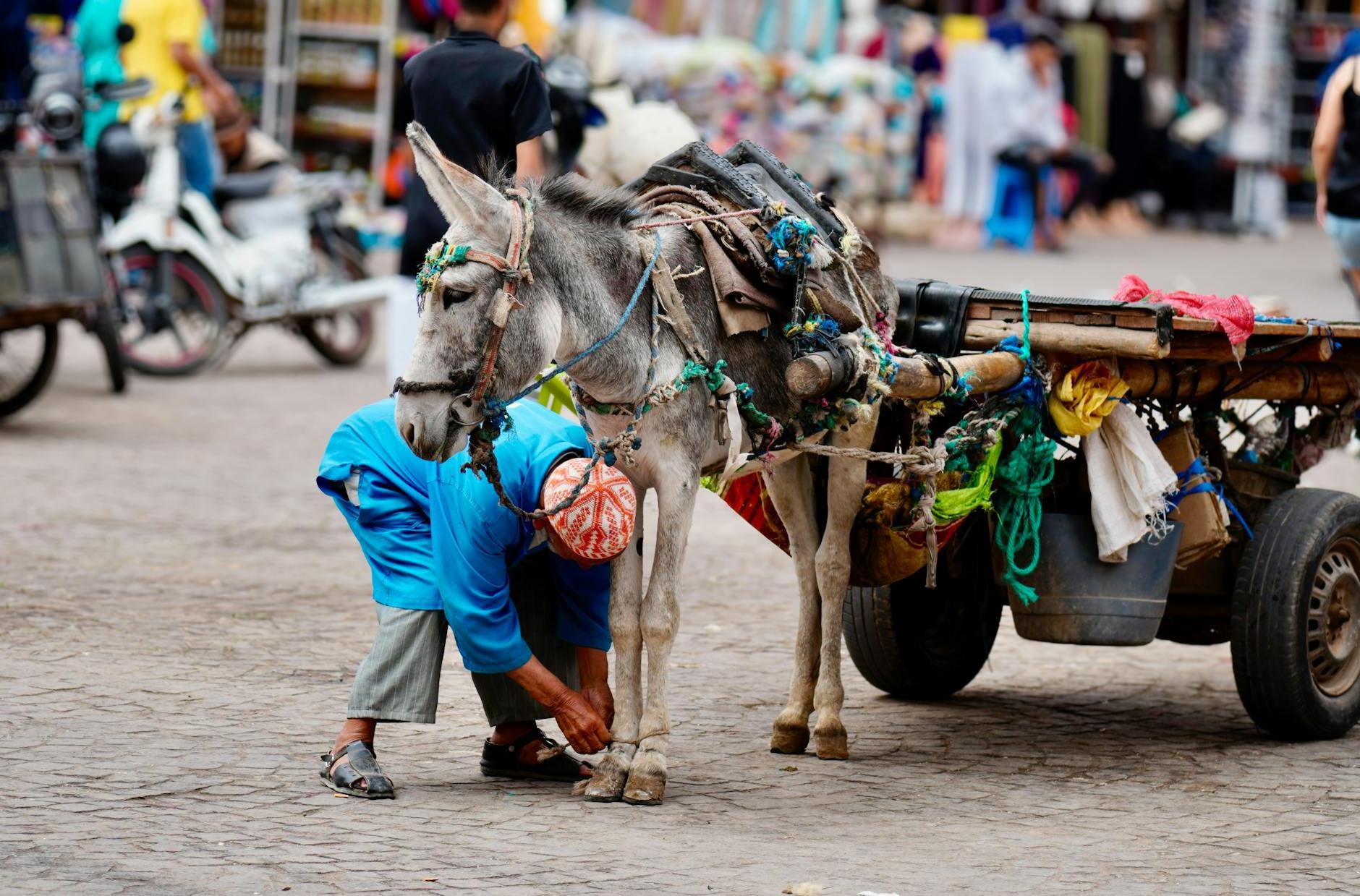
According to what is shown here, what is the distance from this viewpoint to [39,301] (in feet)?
34.1

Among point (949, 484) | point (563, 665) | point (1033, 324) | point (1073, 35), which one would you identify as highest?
point (1073, 35)

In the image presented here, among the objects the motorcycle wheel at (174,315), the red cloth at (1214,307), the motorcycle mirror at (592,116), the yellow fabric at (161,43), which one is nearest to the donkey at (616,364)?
the red cloth at (1214,307)

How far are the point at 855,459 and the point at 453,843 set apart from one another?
64.7 inches

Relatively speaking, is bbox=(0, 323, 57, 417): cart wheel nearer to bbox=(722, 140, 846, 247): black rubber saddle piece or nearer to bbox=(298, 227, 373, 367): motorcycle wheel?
bbox=(298, 227, 373, 367): motorcycle wheel

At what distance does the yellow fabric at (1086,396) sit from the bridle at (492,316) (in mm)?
1653

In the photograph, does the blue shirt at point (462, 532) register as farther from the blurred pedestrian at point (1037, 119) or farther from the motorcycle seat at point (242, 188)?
the blurred pedestrian at point (1037, 119)

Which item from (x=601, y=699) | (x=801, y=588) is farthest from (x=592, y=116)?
(x=601, y=699)

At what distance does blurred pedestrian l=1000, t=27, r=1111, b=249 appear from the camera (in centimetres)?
2195

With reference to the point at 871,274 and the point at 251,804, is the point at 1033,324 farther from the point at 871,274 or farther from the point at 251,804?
the point at 251,804

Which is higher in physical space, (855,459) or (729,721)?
(855,459)

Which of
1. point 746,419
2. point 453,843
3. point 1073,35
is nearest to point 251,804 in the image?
point 453,843

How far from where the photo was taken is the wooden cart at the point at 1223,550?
17.7 ft

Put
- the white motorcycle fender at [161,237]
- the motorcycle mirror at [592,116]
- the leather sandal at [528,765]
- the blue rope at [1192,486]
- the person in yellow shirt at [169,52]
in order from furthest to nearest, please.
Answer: the person in yellow shirt at [169,52] < the white motorcycle fender at [161,237] < the motorcycle mirror at [592,116] < the blue rope at [1192,486] < the leather sandal at [528,765]

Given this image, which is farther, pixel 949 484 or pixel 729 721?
pixel 729 721
